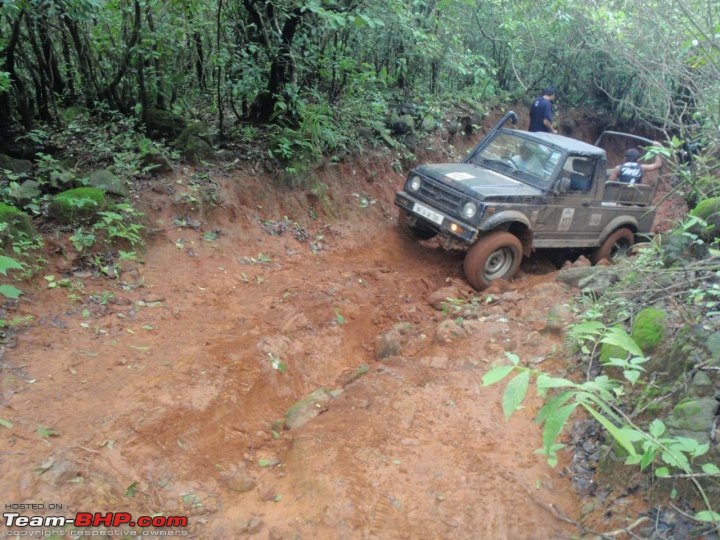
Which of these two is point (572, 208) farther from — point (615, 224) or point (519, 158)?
point (615, 224)

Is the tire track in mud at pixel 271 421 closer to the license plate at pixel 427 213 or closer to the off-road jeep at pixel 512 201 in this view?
the off-road jeep at pixel 512 201

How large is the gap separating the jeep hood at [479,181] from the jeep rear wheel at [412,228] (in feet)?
2.08

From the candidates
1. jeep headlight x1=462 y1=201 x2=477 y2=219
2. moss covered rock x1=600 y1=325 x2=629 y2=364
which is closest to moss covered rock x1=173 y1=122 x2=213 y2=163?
jeep headlight x1=462 y1=201 x2=477 y2=219

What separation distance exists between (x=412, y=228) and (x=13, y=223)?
462 cm

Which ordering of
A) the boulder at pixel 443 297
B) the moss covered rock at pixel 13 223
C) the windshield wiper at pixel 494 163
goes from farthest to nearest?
the windshield wiper at pixel 494 163, the boulder at pixel 443 297, the moss covered rock at pixel 13 223

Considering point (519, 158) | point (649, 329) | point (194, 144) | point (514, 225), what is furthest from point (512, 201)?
point (194, 144)

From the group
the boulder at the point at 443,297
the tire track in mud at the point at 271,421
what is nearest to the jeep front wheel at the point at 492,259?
the boulder at the point at 443,297

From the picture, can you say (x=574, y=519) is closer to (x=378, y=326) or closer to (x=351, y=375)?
(x=351, y=375)

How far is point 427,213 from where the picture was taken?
652cm

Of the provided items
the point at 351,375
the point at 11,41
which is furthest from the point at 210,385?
the point at 11,41

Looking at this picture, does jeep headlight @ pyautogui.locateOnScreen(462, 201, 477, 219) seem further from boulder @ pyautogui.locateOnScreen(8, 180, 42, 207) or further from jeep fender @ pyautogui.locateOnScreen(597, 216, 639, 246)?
boulder @ pyautogui.locateOnScreen(8, 180, 42, 207)

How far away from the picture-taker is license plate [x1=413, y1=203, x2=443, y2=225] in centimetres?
639

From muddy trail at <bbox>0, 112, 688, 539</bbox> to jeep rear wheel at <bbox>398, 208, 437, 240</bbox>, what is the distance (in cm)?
91

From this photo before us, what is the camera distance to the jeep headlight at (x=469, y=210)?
607cm
